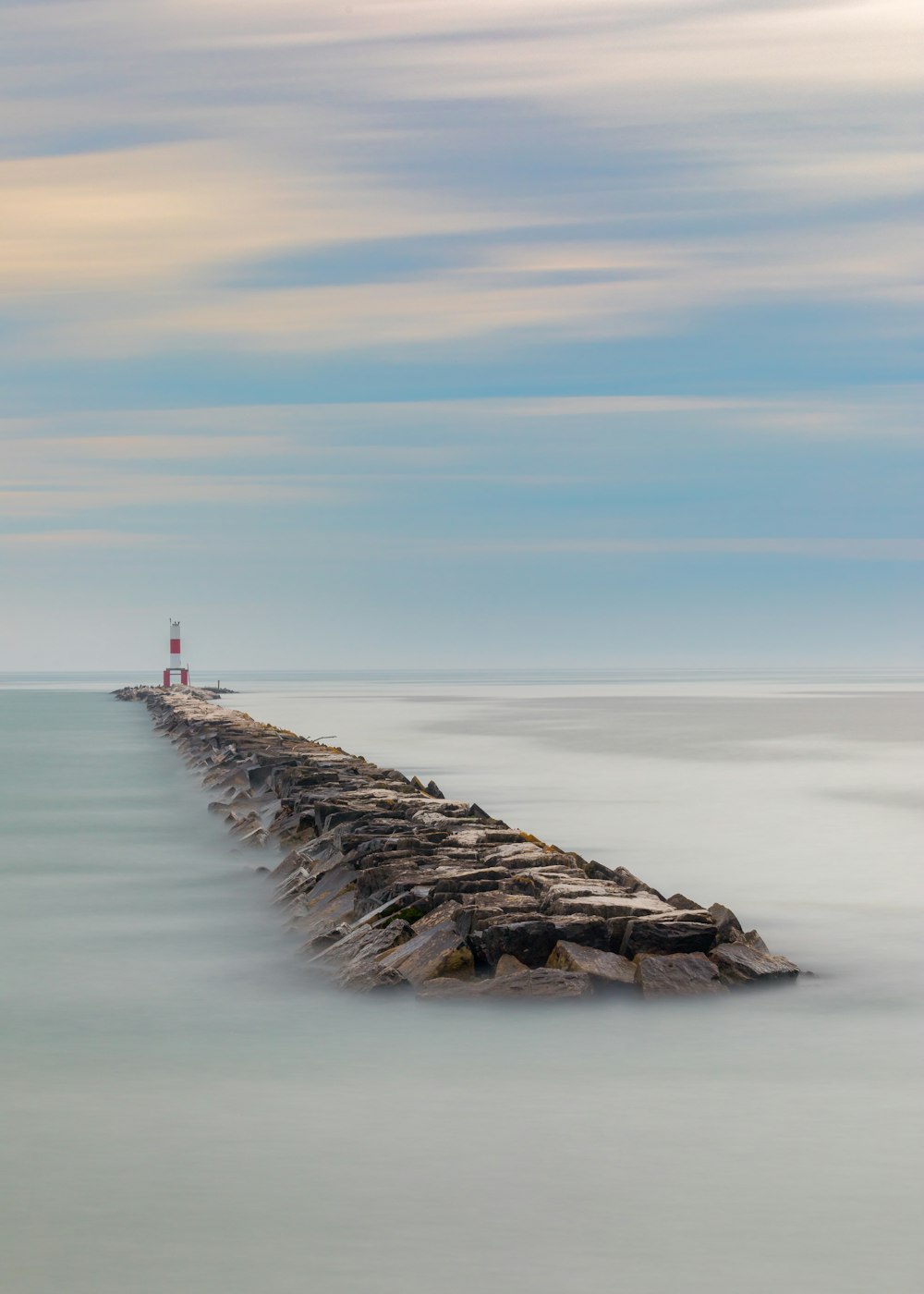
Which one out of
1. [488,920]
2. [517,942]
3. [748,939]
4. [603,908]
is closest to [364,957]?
[488,920]

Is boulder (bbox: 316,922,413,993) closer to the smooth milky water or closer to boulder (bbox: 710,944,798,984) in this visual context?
the smooth milky water

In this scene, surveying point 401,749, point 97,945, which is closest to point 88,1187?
point 97,945

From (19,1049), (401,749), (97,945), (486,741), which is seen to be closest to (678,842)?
(97,945)

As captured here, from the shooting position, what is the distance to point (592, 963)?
326 inches

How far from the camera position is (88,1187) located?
532 cm

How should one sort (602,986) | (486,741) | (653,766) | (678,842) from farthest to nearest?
(486,741), (653,766), (678,842), (602,986)

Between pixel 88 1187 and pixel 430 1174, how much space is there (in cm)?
110

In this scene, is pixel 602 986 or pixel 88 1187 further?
pixel 602 986

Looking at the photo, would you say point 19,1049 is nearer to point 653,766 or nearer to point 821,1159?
point 821,1159

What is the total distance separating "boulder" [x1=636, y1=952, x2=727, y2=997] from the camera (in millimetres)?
8180

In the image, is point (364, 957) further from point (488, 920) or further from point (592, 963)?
point (592, 963)

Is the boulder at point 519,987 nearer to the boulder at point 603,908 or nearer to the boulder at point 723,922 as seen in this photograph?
the boulder at point 603,908

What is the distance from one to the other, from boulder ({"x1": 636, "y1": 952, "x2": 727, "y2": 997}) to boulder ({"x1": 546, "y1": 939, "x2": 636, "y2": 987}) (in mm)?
64

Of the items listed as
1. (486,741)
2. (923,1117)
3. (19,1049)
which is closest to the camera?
(923,1117)
